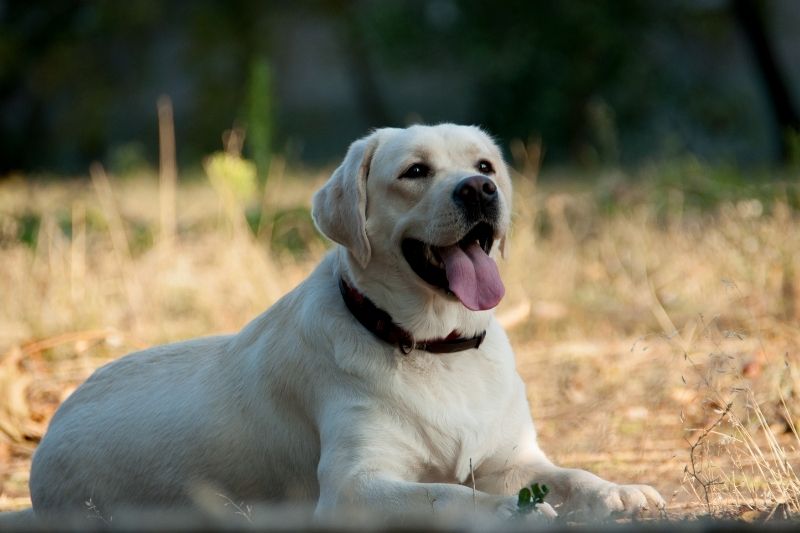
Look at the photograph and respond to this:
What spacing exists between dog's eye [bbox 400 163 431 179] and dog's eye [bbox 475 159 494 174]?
0.21 m

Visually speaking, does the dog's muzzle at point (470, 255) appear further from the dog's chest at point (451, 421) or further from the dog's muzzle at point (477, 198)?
the dog's chest at point (451, 421)

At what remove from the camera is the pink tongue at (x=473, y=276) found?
3348 millimetres

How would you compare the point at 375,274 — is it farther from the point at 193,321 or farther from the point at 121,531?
the point at 193,321

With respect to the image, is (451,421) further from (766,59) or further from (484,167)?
(766,59)

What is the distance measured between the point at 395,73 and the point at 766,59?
25.1ft

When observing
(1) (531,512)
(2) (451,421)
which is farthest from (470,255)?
(1) (531,512)

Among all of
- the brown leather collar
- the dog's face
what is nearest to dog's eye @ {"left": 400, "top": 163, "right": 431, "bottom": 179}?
the dog's face

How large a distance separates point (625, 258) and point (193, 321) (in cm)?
288

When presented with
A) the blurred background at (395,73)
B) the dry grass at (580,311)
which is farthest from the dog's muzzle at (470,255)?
the blurred background at (395,73)

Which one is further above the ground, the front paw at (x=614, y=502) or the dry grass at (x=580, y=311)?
the front paw at (x=614, y=502)

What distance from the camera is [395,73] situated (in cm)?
2055

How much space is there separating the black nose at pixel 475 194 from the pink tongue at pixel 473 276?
0.50 ft

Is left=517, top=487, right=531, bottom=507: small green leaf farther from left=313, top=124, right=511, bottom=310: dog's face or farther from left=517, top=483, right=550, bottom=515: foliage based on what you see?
left=313, top=124, right=511, bottom=310: dog's face

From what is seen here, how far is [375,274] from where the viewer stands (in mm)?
3445
